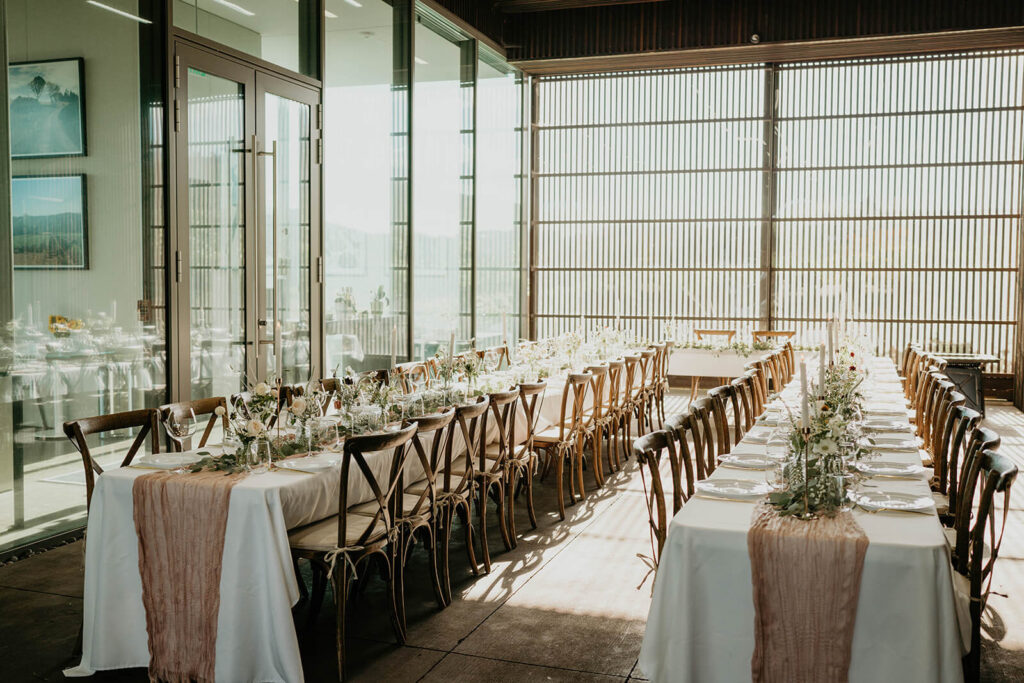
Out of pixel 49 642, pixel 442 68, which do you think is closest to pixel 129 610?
pixel 49 642

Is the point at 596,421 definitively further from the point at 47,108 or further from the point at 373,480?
the point at 47,108

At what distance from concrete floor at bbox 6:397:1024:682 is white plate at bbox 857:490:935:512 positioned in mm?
832

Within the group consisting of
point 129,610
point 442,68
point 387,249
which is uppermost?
Answer: point 442,68

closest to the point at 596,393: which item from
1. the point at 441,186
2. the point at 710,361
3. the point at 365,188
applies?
the point at 365,188

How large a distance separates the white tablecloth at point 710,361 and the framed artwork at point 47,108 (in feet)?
24.0

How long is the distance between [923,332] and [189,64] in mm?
9365

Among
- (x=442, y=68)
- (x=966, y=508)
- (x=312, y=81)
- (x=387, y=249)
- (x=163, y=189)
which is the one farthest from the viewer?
(x=442, y=68)

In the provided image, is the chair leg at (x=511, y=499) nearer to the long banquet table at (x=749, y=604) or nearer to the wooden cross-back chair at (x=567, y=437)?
the wooden cross-back chair at (x=567, y=437)

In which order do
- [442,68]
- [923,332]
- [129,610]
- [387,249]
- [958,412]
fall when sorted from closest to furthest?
[129,610] → [958,412] → [387,249] → [442,68] → [923,332]

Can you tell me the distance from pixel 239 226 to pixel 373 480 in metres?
3.47

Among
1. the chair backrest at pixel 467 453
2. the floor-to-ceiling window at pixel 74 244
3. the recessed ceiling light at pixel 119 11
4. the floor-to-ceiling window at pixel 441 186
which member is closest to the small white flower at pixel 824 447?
the chair backrest at pixel 467 453

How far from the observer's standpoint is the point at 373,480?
3.46 m

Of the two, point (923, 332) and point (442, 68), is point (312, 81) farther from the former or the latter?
point (923, 332)

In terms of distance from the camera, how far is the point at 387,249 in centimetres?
846
